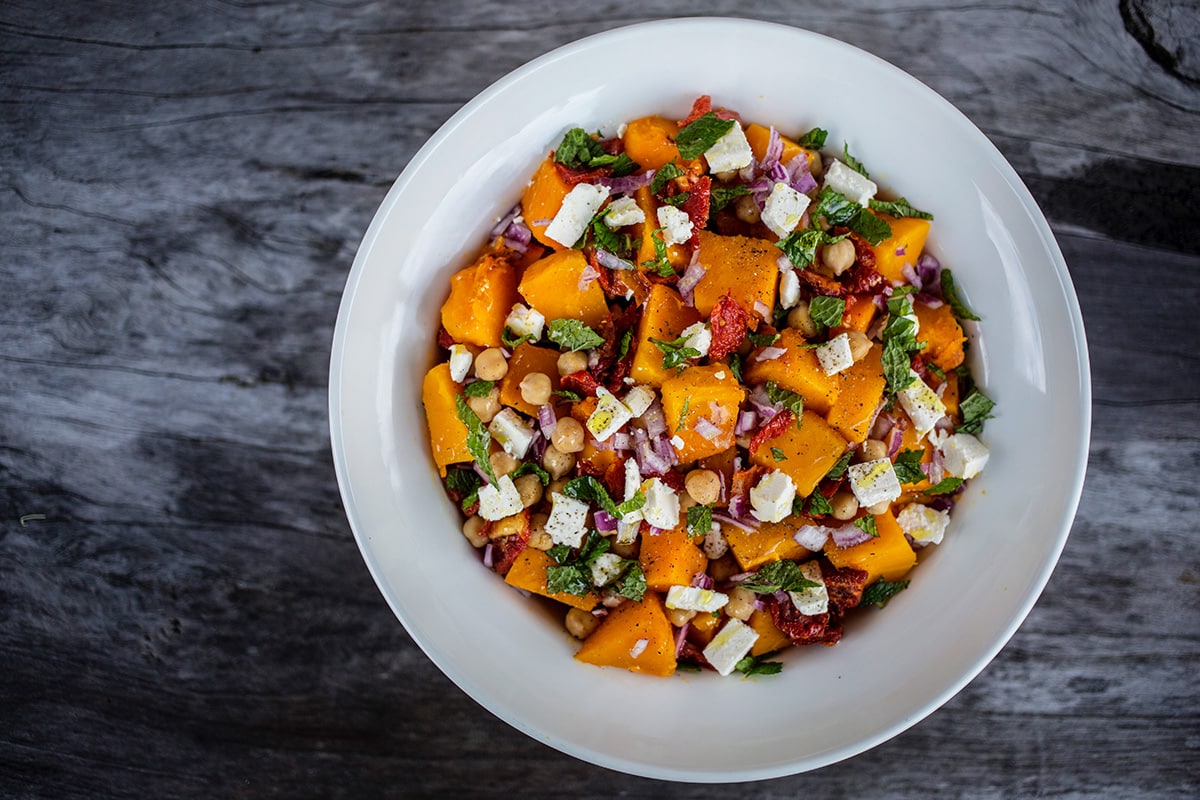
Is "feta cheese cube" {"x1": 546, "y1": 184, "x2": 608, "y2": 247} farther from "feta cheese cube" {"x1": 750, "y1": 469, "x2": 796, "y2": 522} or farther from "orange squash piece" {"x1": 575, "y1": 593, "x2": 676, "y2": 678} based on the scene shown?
"orange squash piece" {"x1": 575, "y1": 593, "x2": 676, "y2": 678}

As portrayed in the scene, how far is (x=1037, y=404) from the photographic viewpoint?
255 cm

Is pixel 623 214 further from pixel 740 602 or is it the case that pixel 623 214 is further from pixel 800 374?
pixel 740 602

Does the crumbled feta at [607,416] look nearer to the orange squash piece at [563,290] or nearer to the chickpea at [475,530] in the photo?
the orange squash piece at [563,290]

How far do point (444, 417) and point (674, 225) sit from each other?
2.96ft

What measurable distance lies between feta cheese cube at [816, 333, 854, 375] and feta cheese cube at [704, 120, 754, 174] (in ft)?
1.94

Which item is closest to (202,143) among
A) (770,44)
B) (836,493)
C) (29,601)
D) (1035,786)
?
(29,601)

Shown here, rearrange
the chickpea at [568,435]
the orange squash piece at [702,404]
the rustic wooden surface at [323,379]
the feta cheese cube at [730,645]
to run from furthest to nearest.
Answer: the rustic wooden surface at [323,379], the feta cheese cube at [730,645], the chickpea at [568,435], the orange squash piece at [702,404]

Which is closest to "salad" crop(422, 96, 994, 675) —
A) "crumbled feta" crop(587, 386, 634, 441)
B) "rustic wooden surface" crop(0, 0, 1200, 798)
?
"crumbled feta" crop(587, 386, 634, 441)

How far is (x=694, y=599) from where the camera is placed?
2439mm

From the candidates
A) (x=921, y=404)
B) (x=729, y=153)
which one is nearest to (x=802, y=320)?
(x=921, y=404)

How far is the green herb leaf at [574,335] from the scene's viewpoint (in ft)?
7.95

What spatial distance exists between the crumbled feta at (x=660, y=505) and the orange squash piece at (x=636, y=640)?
0.27m

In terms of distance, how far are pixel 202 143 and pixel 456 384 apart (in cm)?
165

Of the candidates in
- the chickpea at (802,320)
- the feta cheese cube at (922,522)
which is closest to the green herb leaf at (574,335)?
the chickpea at (802,320)
